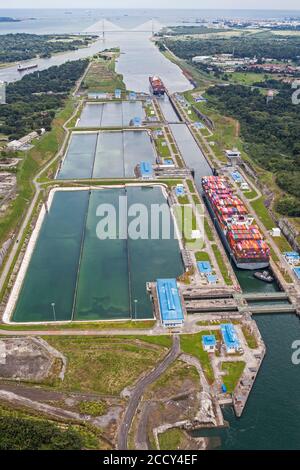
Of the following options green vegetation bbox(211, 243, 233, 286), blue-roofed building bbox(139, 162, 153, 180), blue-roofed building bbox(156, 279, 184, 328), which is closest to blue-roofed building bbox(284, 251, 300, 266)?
green vegetation bbox(211, 243, 233, 286)

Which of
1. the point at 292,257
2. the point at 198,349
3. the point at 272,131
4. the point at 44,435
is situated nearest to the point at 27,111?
the point at 272,131

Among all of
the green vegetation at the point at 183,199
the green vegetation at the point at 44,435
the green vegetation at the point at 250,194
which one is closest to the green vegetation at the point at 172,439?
the green vegetation at the point at 44,435

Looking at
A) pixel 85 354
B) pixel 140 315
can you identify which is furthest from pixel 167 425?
pixel 140 315

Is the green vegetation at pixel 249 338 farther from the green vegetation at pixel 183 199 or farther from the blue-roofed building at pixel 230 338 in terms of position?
the green vegetation at pixel 183 199

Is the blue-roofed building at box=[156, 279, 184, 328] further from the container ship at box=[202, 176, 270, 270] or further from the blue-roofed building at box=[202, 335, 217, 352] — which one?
the container ship at box=[202, 176, 270, 270]

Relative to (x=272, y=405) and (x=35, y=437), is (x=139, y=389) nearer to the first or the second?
(x=35, y=437)
